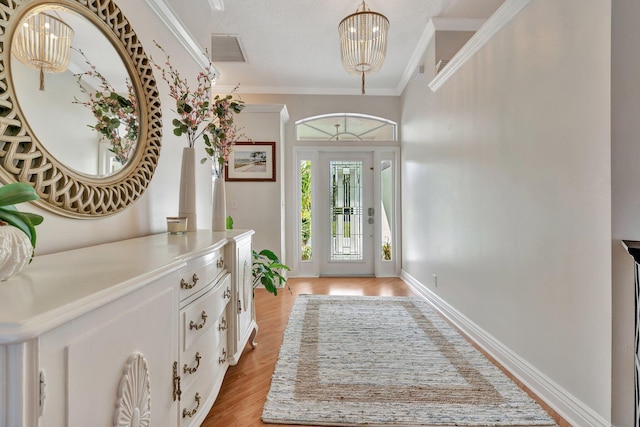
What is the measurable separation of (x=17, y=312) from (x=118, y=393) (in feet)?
1.16

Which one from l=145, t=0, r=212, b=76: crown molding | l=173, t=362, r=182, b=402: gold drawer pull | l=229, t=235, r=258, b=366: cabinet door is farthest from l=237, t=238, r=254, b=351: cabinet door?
l=145, t=0, r=212, b=76: crown molding

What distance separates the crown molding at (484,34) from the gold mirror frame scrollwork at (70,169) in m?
2.12

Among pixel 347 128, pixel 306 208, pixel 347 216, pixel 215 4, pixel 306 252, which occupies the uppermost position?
pixel 215 4

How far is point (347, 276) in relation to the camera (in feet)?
16.1

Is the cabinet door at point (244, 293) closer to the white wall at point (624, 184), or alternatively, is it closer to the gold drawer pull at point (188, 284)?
the gold drawer pull at point (188, 284)

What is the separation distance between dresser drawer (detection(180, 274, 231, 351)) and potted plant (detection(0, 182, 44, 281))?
512mm

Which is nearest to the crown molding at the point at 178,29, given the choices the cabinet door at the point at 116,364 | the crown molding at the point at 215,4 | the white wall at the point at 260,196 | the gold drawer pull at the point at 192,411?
the crown molding at the point at 215,4

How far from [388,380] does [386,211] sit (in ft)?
10.7

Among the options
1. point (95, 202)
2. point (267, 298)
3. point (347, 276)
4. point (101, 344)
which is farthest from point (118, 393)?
point (347, 276)

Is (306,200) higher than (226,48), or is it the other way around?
(226,48)

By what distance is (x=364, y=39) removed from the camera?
257cm

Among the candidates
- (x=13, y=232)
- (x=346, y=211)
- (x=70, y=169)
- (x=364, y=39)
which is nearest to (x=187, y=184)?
(x=70, y=169)

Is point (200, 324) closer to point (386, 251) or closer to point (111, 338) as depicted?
point (111, 338)

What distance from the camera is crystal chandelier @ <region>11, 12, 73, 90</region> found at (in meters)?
0.97
